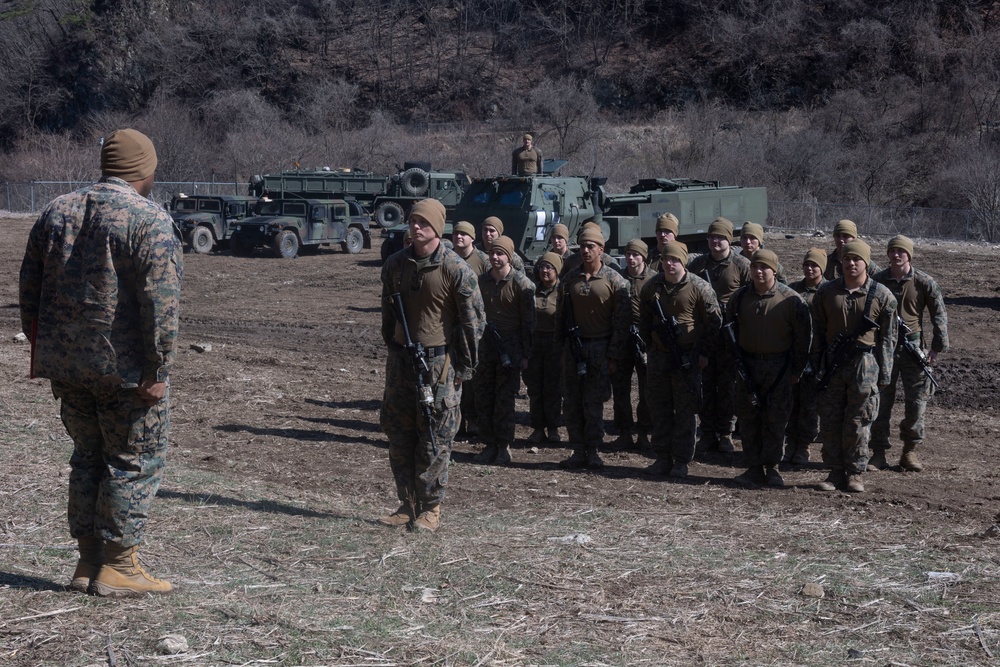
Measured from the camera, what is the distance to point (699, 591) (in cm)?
510

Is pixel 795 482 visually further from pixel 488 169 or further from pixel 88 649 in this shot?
pixel 488 169

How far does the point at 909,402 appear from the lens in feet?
27.5

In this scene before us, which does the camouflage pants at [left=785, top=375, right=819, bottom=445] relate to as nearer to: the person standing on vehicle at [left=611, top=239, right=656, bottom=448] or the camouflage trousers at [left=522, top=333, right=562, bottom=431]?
the person standing on vehicle at [left=611, top=239, right=656, bottom=448]

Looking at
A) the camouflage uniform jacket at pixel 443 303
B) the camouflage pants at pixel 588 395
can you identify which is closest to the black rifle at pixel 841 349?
the camouflage pants at pixel 588 395

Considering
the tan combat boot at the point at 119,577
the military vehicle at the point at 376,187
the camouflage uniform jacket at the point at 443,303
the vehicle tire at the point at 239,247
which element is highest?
the military vehicle at the point at 376,187

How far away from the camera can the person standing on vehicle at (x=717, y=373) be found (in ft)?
29.2

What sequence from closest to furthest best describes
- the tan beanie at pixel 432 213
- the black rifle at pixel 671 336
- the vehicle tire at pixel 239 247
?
the tan beanie at pixel 432 213, the black rifle at pixel 671 336, the vehicle tire at pixel 239 247

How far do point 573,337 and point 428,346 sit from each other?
2.44 metres

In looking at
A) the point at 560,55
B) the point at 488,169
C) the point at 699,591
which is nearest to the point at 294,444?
the point at 699,591

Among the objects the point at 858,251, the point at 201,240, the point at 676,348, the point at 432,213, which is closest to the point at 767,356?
the point at 676,348

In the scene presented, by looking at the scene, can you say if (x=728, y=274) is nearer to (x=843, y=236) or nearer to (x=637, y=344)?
(x=843, y=236)

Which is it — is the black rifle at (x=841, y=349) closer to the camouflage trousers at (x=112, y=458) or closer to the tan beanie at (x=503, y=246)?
the tan beanie at (x=503, y=246)

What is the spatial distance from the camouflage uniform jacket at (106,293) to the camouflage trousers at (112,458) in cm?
12

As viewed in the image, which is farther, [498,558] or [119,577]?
[498,558]
